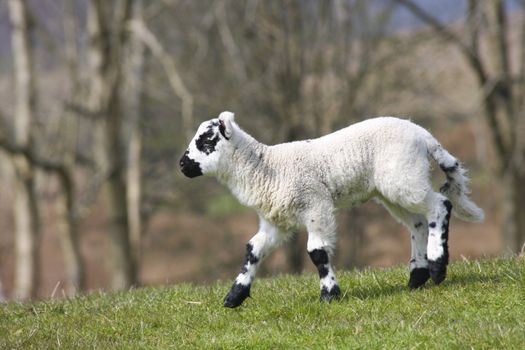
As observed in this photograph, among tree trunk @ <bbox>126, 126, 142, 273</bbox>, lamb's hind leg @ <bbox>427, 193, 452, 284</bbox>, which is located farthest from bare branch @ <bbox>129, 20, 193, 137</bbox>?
tree trunk @ <bbox>126, 126, 142, 273</bbox>

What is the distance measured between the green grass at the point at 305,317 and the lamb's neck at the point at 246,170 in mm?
944

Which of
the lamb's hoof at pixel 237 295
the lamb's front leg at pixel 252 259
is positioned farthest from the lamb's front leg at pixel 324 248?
the lamb's hoof at pixel 237 295

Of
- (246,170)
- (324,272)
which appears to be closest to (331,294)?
(324,272)

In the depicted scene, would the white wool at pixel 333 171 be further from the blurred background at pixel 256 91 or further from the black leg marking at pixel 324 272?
the blurred background at pixel 256 91

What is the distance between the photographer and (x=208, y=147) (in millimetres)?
7098

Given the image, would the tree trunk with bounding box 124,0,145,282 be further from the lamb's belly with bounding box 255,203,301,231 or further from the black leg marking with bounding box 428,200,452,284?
the black leg marking with bounding box 428,200,452,284

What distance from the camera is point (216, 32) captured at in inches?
818

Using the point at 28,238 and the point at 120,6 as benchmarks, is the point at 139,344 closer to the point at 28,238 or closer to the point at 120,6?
the point at 120,6

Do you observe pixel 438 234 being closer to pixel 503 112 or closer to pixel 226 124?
pixel 226 124

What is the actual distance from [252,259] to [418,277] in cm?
141

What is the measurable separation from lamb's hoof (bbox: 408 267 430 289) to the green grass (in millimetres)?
121

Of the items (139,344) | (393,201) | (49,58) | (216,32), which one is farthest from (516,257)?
(49,58)

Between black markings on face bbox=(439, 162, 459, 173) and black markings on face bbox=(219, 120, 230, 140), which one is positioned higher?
black markings on face bbox=(219, 120, 230, 140)

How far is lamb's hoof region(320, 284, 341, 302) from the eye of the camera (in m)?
6.97
